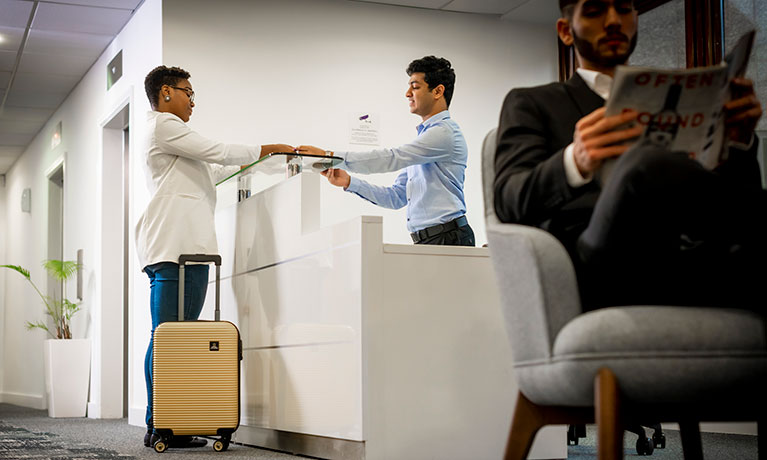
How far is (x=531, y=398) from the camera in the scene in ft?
5.68

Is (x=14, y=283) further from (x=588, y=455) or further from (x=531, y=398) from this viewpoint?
(x=531, y=398)

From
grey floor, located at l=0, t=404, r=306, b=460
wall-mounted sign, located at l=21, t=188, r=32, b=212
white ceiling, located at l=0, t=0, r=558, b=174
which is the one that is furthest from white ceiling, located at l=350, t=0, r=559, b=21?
wall-mounted sign, located at l=21, t=188, r=32, b=212

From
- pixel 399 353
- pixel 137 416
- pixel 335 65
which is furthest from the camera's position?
pixel 335 65

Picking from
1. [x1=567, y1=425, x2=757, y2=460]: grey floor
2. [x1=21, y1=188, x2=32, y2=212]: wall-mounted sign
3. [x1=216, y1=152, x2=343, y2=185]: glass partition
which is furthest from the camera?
[x1=21, y1=188, x2=32, y2=212]: wall-mounted sign

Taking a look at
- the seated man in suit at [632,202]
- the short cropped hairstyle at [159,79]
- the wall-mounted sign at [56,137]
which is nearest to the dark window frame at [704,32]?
the short cropped hairstyle at [159,79]

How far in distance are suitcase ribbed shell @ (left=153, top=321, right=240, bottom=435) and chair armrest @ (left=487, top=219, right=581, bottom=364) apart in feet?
7.63

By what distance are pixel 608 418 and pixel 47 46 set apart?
6.39 metres

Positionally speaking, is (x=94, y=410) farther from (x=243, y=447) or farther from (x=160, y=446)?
(x=160, y=446)

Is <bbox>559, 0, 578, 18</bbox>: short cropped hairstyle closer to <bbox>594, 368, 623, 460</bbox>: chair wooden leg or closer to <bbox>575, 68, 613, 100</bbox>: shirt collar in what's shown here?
<bbox>575, 68, 613, 100</bbox>: shirt collar

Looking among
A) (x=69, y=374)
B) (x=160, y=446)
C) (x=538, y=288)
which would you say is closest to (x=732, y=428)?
(x=160, y=446)

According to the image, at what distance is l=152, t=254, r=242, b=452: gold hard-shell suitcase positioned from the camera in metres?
3.78

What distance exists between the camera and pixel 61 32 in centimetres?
654

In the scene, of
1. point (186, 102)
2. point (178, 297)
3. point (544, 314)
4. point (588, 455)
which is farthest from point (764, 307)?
point (186, 102)

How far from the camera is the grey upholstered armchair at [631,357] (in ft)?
4.91
